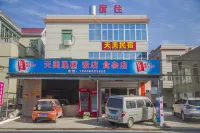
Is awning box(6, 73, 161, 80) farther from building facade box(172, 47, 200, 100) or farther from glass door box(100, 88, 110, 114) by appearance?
building facade box(172, 47, 200, 100)

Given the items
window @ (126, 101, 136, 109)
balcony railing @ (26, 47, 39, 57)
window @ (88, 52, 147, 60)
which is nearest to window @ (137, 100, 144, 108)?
window @ (126, 101, 136, 109)

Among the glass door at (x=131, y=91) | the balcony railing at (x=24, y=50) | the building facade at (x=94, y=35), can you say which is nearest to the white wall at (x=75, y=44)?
the building facade at (x=94, y=35)

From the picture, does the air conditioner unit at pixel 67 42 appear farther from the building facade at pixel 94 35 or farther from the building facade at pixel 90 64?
the building facade at pixel 94 35

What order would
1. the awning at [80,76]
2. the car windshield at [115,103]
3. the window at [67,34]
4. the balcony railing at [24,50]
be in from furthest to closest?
the window at [67,34] < the balcony railing at [24,50] < the awning at [80,76] < the car windshield at [115,103]

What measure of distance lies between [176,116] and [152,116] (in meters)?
5.54

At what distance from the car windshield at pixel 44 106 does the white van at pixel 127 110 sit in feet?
14.2

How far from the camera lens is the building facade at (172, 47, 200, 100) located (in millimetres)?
28041

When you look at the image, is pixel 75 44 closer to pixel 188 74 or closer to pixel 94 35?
pixel 94 35

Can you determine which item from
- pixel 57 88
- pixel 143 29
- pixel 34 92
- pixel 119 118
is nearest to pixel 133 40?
pixel 143 29

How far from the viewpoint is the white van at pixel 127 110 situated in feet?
50.8

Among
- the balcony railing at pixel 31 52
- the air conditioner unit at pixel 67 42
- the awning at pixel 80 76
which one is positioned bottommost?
Result: the awning at pixel 80 76

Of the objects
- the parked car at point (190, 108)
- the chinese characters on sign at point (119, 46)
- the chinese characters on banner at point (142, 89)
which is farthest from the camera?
the chinese characters on sign at point (119, 46)

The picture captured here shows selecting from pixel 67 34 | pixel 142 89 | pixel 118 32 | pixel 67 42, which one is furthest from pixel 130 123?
pixel 67 34

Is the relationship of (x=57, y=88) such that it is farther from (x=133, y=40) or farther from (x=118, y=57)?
(x=133, y=40)
